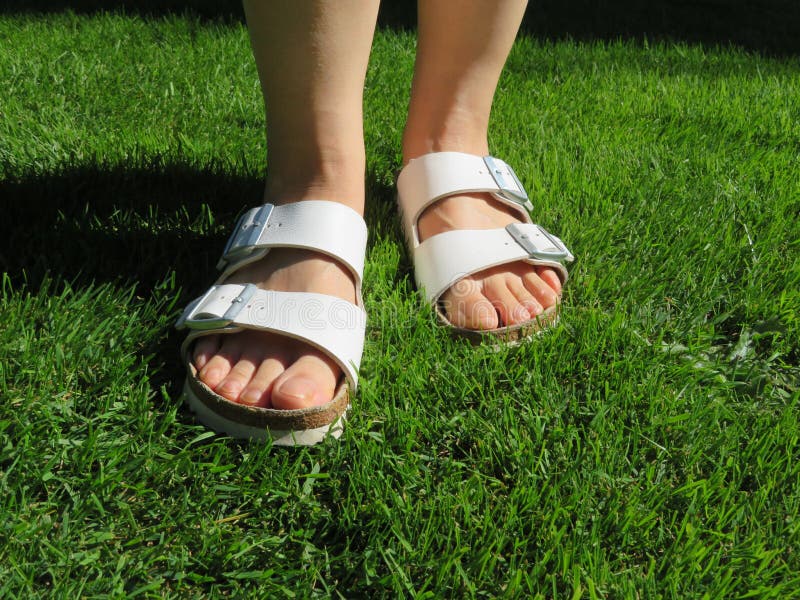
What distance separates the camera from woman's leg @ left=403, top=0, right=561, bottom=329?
1319 mm

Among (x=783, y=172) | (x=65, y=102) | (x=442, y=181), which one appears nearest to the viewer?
(x=442, y=181)

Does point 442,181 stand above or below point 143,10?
above

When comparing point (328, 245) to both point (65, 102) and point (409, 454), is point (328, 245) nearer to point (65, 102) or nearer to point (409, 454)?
point (409, 454)

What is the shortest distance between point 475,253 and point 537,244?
14 centimetres

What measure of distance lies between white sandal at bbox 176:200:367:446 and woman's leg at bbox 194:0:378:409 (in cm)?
2

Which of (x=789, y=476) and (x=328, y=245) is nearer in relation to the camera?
(x=789, y=476)

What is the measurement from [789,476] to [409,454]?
58 cm

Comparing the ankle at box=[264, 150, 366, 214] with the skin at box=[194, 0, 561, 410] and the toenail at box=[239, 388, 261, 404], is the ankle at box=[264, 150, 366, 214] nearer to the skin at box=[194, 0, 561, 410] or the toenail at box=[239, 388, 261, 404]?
the skin at box=[194, 0, 561, 410]

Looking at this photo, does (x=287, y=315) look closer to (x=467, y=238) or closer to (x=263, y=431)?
(x=263, y=431)

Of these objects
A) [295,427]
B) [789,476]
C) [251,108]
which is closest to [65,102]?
[251,108]

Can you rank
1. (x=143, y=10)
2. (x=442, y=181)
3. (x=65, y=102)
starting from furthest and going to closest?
(x=143, y=10), (x=65, y=102), (x=442, y=181)

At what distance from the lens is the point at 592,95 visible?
260 cm

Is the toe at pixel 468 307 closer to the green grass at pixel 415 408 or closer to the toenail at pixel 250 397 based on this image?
the green grass at pixel 415 408

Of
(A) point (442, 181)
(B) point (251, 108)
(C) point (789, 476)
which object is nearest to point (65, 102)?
(B) point (251, 108)
